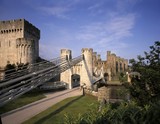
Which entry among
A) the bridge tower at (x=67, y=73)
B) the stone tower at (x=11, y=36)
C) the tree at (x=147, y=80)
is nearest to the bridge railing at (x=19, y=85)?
the tree at (x=147, y=80)

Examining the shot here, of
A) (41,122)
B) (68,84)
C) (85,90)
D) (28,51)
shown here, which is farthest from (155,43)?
(28,51)

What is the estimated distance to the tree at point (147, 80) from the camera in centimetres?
952

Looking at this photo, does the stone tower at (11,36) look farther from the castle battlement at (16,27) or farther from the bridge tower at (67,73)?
the bridge tower at (67,73)

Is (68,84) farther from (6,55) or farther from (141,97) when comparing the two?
(141,97)

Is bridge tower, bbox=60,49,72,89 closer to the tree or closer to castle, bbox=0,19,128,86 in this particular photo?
castle, bbox=0,19,128,86

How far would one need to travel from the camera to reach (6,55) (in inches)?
1403

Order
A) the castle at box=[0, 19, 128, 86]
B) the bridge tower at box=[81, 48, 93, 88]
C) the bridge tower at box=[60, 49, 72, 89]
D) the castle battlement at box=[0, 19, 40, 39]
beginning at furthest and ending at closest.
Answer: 1. the castle battlement at box=[0, 19, 40, 39]
2. the bridge tower at box=[81, 48, 93, 88]
3. the castle at box=[0, 19, 128, 86]
4. the bridge tower at box=[60, 49, 72, 89]

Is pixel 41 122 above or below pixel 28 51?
below

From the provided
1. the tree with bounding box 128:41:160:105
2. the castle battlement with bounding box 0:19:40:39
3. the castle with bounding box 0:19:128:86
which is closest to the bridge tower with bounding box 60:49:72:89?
the castle with bounding box 0:19:128:86

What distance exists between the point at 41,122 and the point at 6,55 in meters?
27.7

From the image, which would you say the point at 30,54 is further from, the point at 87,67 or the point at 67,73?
Result: the point at 87,67

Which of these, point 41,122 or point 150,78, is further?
point 41,122

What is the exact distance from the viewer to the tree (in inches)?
375

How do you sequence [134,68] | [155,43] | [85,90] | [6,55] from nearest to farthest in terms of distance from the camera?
[155,43], [134,68], [85,90], [6,55]
